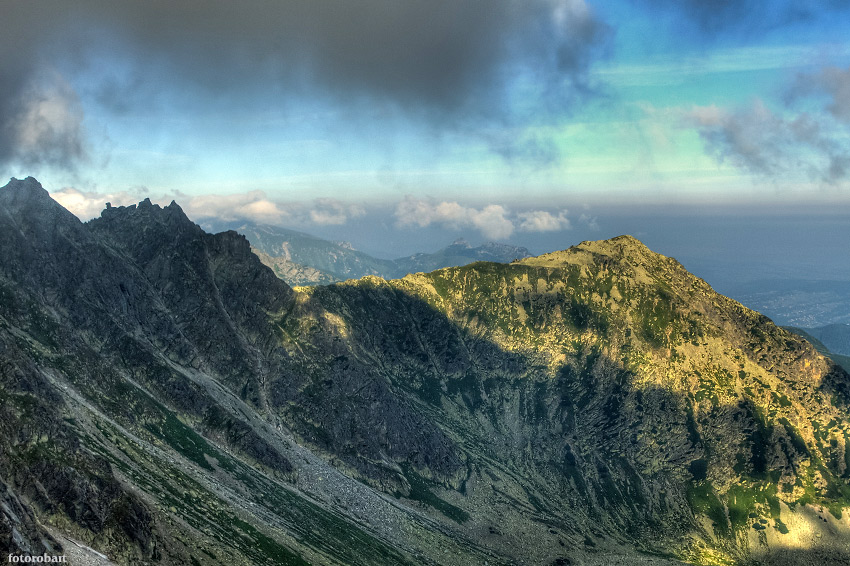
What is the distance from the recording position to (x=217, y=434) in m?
188

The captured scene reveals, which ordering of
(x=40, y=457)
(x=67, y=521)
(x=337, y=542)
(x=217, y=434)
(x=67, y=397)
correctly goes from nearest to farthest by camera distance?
(x=67, y=521), (x=40, y=457), (x=67, y=397), (x=337, y=542), (x=217, y=434)

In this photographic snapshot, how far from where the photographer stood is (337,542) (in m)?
151

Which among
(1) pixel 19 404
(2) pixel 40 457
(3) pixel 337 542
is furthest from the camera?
(3) pixel 337 542

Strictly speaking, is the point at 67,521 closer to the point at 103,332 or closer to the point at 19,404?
the point at 19,404

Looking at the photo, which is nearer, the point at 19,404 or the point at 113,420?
the point at 19,404

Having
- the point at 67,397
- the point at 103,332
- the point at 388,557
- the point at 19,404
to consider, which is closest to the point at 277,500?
the point at 388,557

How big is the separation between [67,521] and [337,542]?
3107 inches

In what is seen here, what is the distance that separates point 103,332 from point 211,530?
113m

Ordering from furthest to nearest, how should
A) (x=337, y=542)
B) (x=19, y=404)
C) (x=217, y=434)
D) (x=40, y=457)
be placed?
(x=217, y=434) → (x=337, y=542) → (x=19, y=404) → (x=40, y=457)

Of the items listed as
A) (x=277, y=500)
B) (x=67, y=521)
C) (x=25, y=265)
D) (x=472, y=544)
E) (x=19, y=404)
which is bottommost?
(x=472, y=544)

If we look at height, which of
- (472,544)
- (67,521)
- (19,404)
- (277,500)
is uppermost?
(19,404)

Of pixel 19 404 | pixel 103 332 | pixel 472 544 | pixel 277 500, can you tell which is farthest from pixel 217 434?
pixel 472 544

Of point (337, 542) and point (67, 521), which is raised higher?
point (67, 521)

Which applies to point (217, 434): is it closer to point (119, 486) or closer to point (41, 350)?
point (41, 350)
